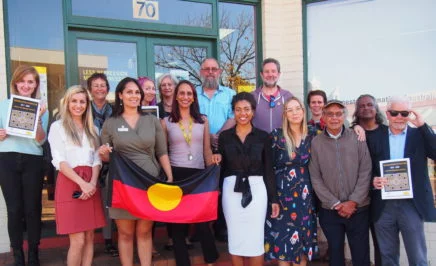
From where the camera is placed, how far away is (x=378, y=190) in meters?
3.72

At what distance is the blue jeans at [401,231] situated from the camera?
3580 millimetres

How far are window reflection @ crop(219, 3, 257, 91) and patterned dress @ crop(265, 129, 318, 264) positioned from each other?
255 cm

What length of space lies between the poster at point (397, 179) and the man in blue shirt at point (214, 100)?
1.82 m

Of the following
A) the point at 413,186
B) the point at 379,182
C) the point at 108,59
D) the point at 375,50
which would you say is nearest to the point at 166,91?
the point at 108,59

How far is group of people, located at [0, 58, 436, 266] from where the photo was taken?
143 inches

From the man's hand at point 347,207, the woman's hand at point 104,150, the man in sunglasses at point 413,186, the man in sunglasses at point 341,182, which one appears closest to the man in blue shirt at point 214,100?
the man in sunglasses at point 341,182

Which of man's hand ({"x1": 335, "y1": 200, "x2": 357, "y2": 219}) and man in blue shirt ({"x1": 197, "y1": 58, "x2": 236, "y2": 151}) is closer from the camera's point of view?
man's hand ({"x1": 335, "y1": 200, "x2": 357, "y2": 219})

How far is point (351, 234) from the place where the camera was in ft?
12.6

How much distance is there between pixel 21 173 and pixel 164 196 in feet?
4.91

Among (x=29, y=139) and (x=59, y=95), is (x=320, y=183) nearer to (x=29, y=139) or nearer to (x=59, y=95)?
(x=29, y=139)

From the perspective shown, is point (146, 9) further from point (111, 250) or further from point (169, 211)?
point (111, 250)

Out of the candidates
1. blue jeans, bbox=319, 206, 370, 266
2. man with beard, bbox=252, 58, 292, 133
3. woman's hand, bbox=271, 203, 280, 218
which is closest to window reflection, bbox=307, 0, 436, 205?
man with beard, bbox=252, 58, 292, 133

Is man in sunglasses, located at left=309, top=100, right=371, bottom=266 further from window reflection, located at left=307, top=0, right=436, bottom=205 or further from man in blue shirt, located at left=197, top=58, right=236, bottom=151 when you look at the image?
window reflection, located at left=307, top=0, right=436, bottom=205

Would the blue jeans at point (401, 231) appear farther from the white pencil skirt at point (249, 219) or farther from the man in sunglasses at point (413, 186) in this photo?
the white pencil skirt at point (249, 219)
